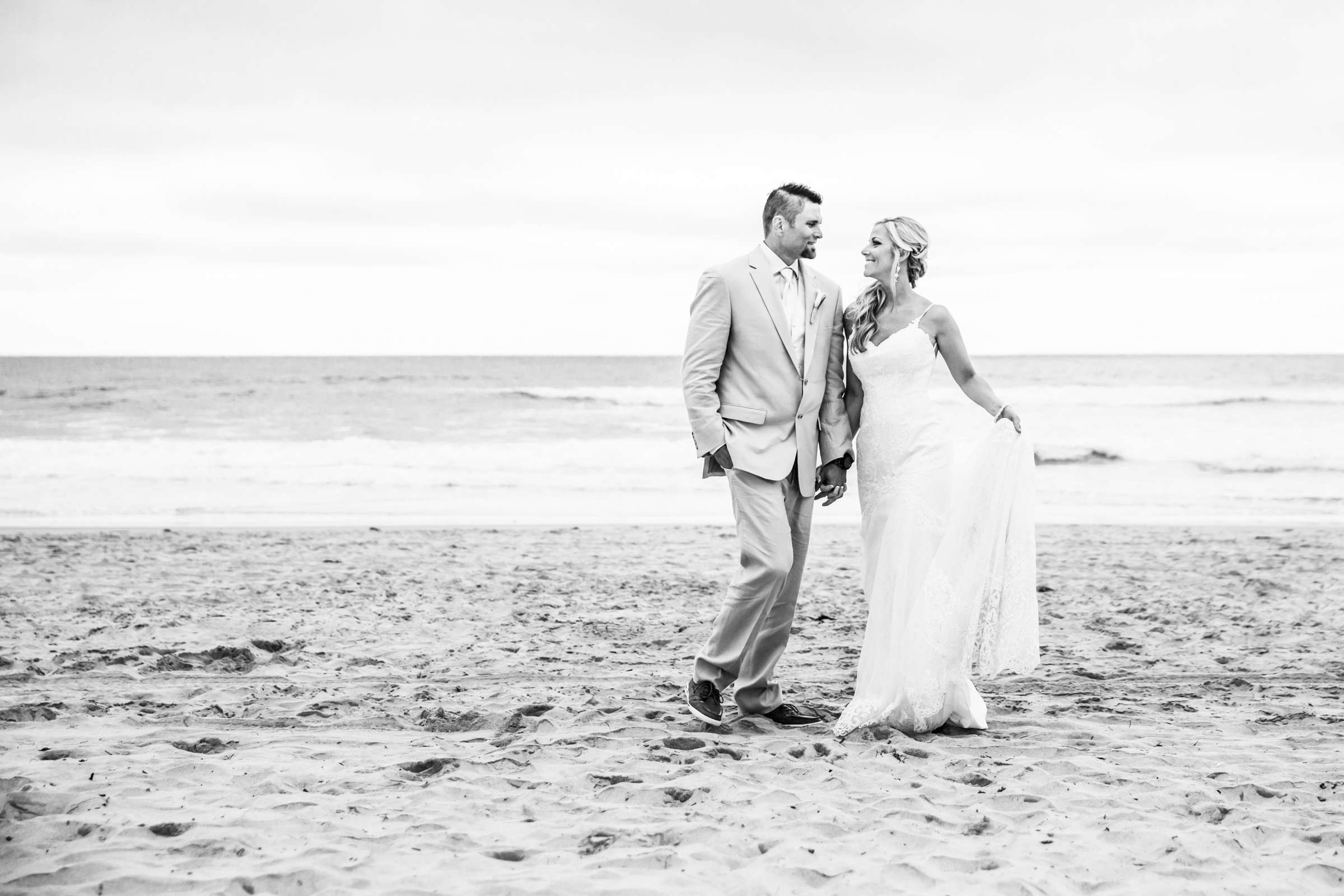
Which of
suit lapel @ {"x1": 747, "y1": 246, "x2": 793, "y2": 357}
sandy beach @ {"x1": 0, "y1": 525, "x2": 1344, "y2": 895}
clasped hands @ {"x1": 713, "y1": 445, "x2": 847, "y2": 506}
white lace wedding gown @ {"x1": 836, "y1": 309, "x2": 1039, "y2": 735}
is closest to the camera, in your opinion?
sandy beach @ {"x1": 0, "y1": 525, "x2": 1344, "y2": 895}

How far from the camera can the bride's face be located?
3975 mm

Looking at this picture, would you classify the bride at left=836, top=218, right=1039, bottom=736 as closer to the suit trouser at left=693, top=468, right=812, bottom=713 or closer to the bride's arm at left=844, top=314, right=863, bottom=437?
the bride's arm at left=844, top=314, right=863, bottom=437

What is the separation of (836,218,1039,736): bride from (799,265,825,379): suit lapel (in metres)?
0.17

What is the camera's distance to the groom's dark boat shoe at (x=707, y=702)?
13.0ft

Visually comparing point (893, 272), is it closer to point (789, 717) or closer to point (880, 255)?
point (880, 255)

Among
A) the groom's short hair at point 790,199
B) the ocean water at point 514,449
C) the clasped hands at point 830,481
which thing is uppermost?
A: the groom's short hair at point 790,199

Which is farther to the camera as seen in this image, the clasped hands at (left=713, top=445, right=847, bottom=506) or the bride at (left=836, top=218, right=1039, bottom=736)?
the clasped hands at (left=713, top=445, right=847, bottom=506)

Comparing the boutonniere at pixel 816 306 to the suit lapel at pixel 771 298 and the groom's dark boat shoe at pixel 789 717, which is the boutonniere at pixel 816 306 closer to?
the suit lapel at pixel 771 298

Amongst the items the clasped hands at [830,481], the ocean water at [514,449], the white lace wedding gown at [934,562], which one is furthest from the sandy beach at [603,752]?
the ocean water at [514,449]

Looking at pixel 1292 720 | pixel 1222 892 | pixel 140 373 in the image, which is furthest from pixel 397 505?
pixel 140 373

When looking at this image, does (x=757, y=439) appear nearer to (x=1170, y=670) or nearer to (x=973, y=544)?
(x=973, y=544)

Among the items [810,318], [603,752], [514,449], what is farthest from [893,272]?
[514,449]

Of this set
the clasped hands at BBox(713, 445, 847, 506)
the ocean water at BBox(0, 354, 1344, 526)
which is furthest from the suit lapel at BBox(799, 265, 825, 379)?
the ocean water at BBox(0, 354, 1344, 526)

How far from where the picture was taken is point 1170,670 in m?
4.87
